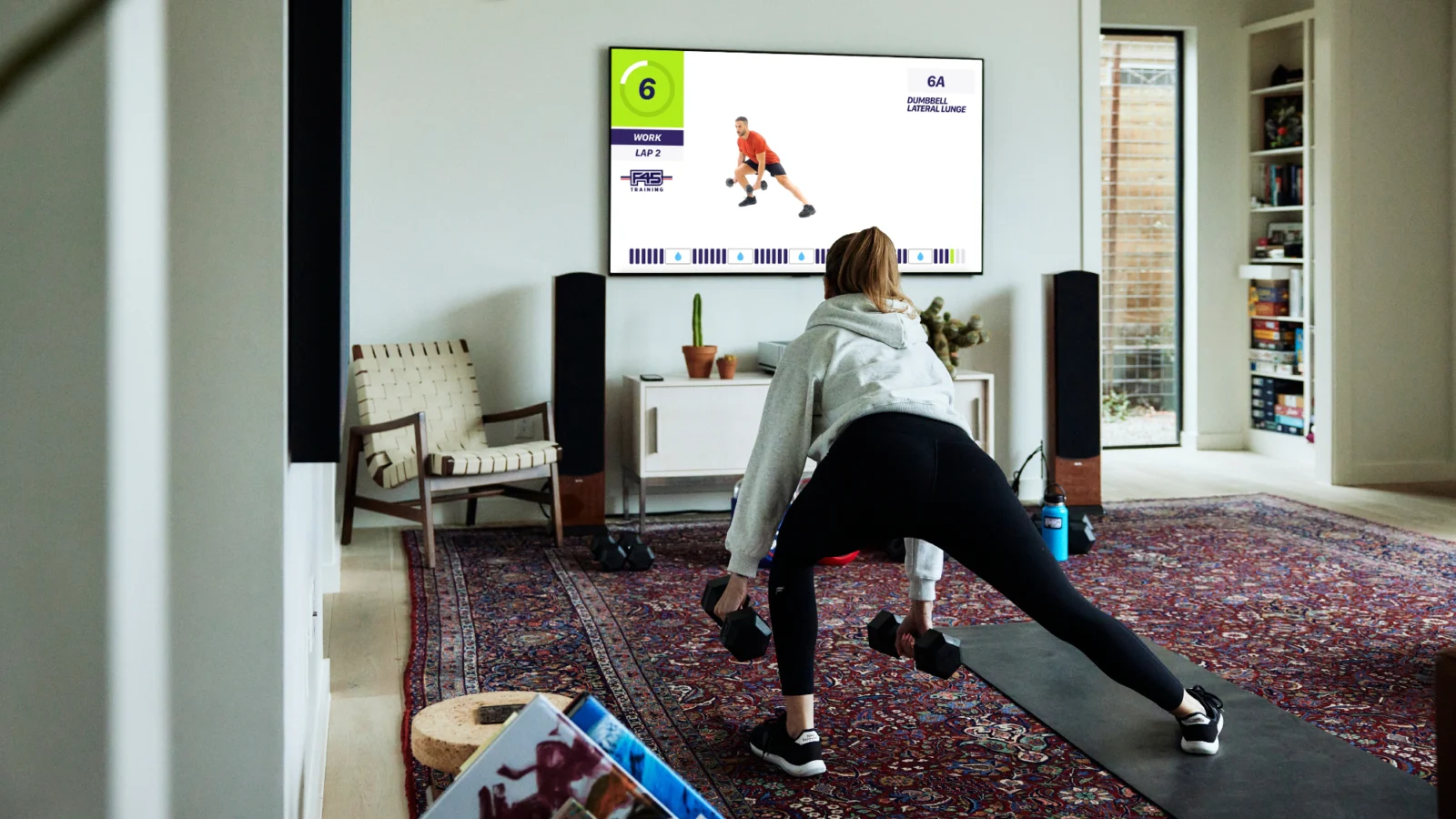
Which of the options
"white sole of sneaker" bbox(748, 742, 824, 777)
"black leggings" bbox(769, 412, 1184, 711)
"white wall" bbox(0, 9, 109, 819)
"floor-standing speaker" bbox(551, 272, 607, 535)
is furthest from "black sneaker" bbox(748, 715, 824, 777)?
"floor-standing speaker" bbox(551, 272, 607, 535)

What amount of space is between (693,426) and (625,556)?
3.25 feet

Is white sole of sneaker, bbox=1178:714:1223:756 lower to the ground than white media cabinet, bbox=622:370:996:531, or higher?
lower

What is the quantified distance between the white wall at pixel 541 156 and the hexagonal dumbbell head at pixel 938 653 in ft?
10.8

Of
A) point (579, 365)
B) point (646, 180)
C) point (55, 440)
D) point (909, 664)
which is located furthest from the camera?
point (646, 180)

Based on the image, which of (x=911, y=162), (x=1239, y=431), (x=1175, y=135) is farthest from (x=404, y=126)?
(x=1239, y=431)

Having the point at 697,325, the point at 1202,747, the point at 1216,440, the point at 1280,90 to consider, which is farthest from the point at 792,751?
the point at 1280,90

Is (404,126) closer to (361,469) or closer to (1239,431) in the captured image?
(361,469)

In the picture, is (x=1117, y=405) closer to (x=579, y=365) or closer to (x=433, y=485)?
(x=579, y=365)

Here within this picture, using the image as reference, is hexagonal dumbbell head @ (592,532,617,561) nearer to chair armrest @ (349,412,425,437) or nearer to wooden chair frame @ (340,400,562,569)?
wooden chair frame @ (340,400,562,569)

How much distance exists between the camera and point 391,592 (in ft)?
14.8

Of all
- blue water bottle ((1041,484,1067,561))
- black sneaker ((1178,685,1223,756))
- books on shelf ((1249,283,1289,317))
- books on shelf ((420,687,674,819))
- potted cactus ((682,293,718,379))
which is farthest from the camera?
books on shelf ((1249,283,1289,317))

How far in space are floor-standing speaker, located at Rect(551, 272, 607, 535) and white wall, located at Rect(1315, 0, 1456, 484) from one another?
3892 mm

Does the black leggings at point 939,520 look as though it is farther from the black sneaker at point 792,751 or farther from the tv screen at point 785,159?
the tv screen at point 785,159

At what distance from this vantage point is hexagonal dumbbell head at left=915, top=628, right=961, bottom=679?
2795mm
